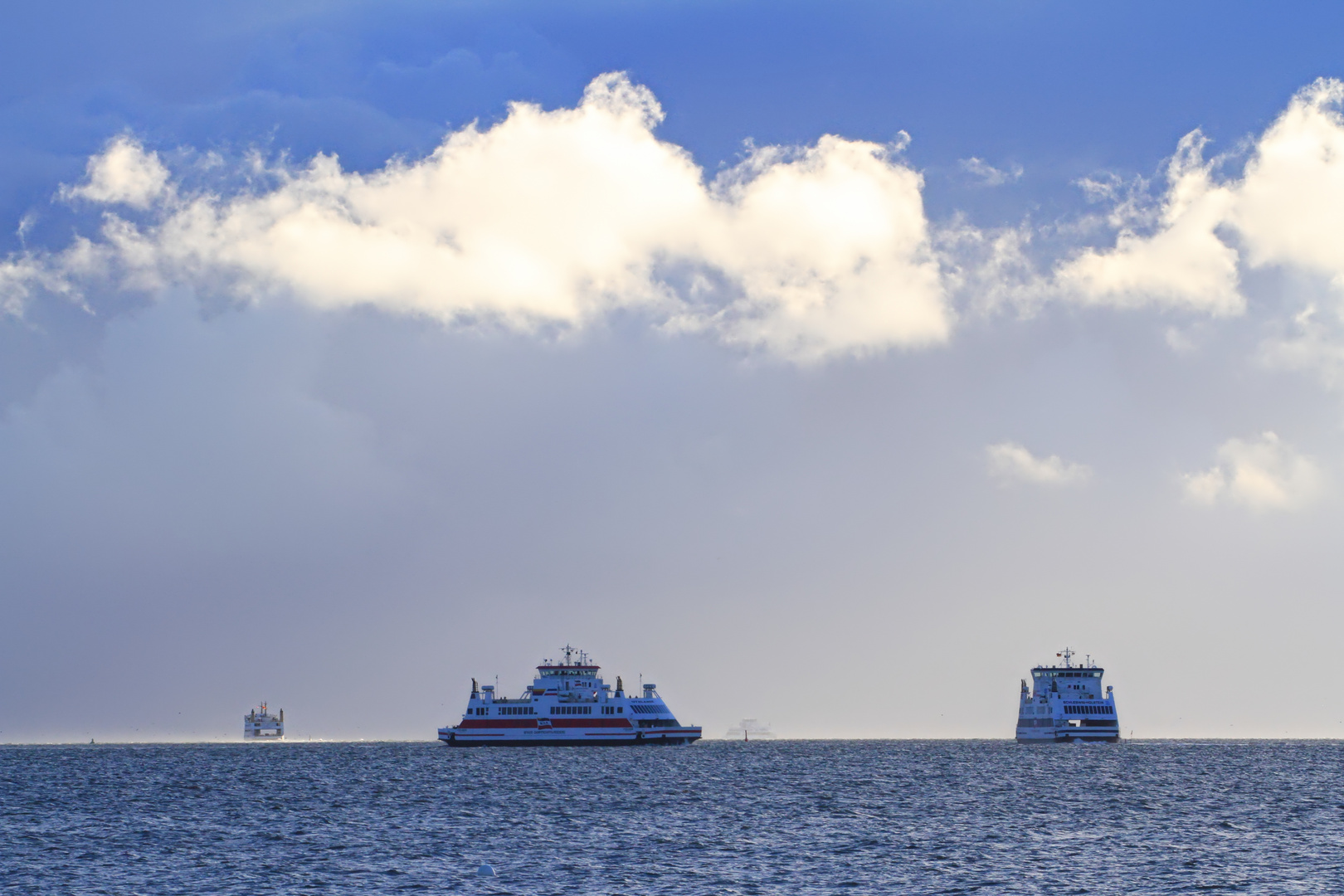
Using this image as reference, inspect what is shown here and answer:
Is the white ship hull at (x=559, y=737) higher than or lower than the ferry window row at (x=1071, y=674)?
lower

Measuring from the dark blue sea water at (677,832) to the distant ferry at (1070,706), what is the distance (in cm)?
5749

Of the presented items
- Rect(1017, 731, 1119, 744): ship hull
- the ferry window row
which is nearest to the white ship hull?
Rect(1017, 731, 1119, 744): ship hull

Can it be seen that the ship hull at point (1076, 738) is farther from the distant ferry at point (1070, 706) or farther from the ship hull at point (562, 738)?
the ship hull at point (562, 738)

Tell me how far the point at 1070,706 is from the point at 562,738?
71236mm

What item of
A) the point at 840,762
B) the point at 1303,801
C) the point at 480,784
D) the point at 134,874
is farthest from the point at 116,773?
the point at 1303,801

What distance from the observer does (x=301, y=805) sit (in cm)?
8581

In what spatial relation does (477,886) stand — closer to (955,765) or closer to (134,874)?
(134,874)

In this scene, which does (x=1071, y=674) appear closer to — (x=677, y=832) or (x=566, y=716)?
(x=566, y=716)

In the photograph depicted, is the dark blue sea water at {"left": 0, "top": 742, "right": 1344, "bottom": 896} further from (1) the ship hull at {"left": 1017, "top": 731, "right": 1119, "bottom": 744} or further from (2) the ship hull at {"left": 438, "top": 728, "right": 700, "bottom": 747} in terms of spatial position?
(1) the ship hull at {"left": 1017, "top": 731, "right": 1119, "bottom": 744}

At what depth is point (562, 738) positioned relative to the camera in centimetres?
16625

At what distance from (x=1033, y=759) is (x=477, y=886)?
4304 inches

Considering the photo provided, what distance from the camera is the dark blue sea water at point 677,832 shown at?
5072 cm

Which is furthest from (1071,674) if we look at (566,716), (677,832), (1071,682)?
(677,832)

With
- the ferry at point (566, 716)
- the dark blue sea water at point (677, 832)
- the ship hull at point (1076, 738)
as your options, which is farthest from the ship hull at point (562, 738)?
the ship hull at point (1076, 738)
